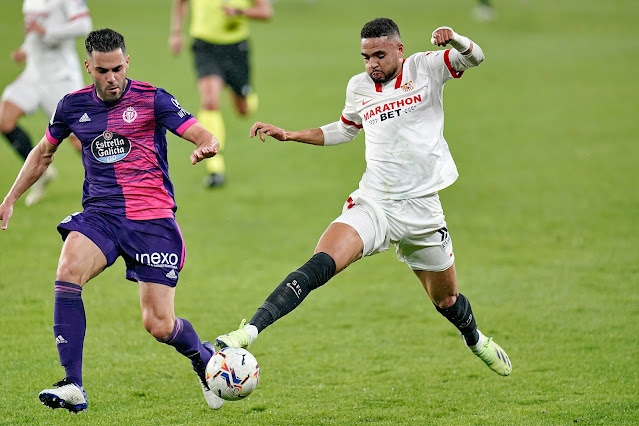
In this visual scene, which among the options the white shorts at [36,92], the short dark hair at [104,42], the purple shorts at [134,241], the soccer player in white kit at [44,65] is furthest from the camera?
the white shorts at [36,92]

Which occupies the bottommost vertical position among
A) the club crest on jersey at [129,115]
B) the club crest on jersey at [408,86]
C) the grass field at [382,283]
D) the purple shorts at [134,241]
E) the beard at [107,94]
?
the grass field at [382,283]

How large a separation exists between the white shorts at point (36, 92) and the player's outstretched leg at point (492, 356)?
6.66 m

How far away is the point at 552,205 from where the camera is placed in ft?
41.1

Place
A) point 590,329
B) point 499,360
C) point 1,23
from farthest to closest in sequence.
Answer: point 1,23 < point 590,329 < point 499,360

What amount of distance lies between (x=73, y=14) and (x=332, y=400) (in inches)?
268

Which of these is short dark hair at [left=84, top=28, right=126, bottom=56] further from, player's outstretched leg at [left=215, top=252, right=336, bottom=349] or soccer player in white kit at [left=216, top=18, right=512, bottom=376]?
player's outstretched leg at [left=215, top=252, right=336, bottom=349]

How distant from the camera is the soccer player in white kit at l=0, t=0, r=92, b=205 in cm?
1138

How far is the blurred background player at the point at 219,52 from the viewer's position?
13062 millimetres

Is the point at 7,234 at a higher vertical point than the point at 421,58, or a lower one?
lower

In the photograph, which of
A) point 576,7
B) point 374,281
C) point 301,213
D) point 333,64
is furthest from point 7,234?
point 576,7

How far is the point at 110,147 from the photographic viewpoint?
594 cm

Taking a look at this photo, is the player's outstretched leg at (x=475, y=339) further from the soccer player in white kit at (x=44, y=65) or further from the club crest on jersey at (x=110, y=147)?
the soccer player in white kit at (x=44, y=65)

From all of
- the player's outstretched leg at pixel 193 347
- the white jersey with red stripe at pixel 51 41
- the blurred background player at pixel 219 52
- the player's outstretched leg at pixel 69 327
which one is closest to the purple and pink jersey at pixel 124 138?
the player's outstretched leg at pixel 69 327

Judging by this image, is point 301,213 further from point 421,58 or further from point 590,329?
point 421,58
